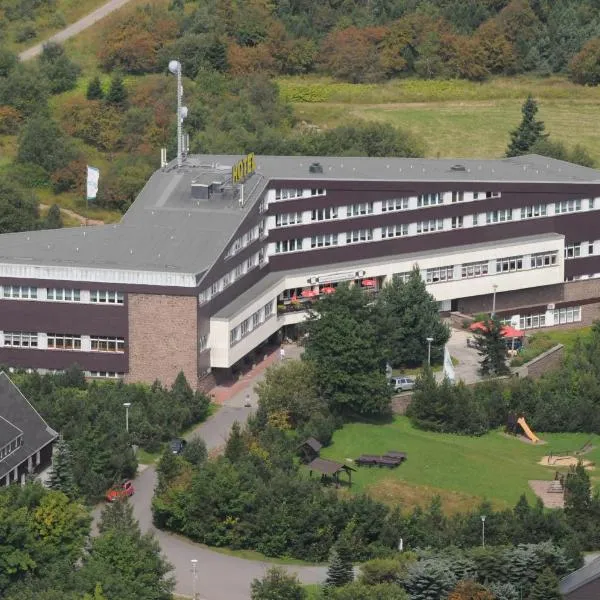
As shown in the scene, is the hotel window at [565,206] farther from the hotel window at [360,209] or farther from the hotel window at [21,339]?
the hotel window at [21,339]

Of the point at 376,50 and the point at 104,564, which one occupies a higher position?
the point at 376,50

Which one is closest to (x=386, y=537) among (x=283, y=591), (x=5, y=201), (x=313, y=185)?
(x=283, y=591)

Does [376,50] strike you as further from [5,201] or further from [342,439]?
[342,439]

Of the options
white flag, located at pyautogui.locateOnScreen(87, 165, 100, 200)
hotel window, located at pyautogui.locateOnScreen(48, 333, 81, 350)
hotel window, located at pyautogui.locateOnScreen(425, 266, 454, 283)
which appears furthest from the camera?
white flag, located at pyautogui.locateOnScreen(87, 165, 100, 200)

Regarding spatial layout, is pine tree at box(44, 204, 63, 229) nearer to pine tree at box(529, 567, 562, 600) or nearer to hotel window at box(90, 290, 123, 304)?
hotel window at box(90, 290, 123, 304)

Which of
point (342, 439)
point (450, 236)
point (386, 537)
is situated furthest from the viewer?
point (450, 236)

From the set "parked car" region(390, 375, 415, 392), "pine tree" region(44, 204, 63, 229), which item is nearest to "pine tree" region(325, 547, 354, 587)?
"parked car" region(390, 375, 415, 392)

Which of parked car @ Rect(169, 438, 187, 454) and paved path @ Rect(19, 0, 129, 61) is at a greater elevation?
paved path @ Rect(19, 0, 129, 61)
